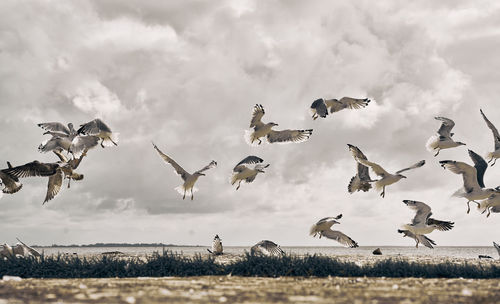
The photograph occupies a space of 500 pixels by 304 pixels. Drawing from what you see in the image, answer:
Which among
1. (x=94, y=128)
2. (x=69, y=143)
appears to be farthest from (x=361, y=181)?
(x=69, y=143)

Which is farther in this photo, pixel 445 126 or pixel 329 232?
pixel 445 126

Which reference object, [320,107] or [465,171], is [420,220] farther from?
[320,107]

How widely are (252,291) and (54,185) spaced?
370 inches

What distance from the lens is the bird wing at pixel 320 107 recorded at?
17531mm

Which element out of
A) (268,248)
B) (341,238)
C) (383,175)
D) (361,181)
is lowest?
(268,248)

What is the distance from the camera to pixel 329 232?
1588 cm

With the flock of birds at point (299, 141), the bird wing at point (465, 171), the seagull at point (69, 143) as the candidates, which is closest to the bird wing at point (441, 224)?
the flock of birds at point (299, 141)

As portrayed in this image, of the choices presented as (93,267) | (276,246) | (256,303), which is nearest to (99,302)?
(256,303)

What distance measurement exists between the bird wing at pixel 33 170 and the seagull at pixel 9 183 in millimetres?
167

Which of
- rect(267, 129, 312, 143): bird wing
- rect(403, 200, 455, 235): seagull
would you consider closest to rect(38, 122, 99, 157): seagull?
rect(267, 129, 312, 143): bird wing

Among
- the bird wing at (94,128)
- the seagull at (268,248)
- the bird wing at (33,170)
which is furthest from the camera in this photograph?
the bird wing at (94,128)

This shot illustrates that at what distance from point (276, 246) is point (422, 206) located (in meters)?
4.94

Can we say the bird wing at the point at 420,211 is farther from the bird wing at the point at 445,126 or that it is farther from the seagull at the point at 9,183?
the seagull at the point at 9,183

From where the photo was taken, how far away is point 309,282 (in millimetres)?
10695
